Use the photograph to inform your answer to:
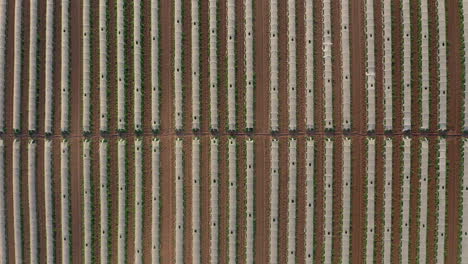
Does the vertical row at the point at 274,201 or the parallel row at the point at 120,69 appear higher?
the parallel row at the point at 120,69

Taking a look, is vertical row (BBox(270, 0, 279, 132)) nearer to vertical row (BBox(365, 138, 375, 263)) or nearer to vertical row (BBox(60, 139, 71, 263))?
vertical row (BBox(365, 138, 375, 263))

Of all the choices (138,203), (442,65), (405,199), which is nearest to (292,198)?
(405,199)

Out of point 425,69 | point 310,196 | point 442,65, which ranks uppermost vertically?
point 442,65

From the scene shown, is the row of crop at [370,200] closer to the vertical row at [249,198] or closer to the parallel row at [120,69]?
the vertical row at [249,198]

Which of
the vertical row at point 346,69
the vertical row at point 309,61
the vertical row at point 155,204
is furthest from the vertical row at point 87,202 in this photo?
the vertical row at point 346,69

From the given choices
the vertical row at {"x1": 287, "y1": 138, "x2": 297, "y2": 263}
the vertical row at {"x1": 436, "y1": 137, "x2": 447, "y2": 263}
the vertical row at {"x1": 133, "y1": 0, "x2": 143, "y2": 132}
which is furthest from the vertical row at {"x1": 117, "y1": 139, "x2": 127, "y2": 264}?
the vertical row at {"x1": 436, "y1": 137, "x2": 447, "y2": 263}

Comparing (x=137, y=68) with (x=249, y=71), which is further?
(x=137, y=68)

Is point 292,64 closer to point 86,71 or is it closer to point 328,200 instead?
point 328,200

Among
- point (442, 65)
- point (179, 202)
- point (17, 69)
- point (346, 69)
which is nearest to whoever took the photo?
point (442, 65)
